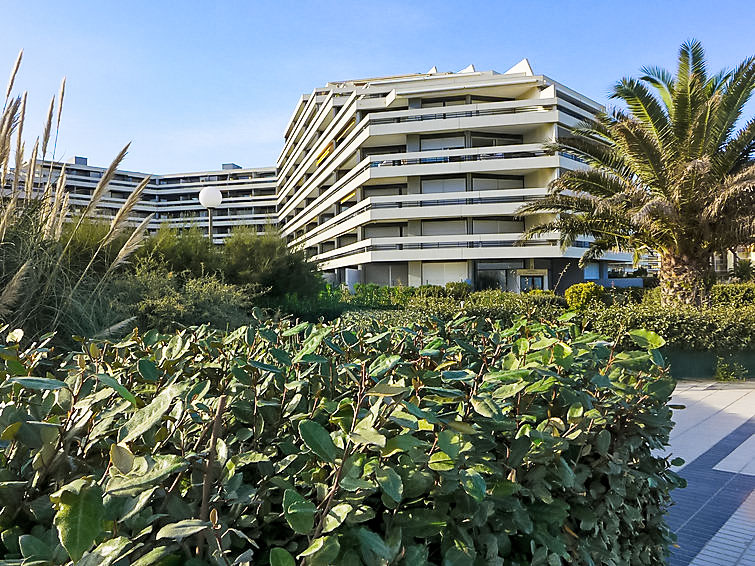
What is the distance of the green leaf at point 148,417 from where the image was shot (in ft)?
2.82

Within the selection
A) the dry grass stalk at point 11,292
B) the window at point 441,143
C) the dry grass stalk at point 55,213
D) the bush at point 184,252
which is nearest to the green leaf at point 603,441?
the dry grass stalk at point 11,292

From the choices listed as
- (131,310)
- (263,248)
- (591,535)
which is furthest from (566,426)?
(263,248)

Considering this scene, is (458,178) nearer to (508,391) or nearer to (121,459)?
(508,391)

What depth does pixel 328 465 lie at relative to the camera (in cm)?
100

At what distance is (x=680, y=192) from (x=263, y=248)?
9.19 meters

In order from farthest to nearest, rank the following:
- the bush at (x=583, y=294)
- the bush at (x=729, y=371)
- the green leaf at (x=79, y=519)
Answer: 1. the bush at (x=583, y=294)
2. the bush at (x=729, y=371)
3. the green leaf at (x=79, y=519)

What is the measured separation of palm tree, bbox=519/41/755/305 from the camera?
1103 centimetres

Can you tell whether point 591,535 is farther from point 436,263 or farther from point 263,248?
point 436,263

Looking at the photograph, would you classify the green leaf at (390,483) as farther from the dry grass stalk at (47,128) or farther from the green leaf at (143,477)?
the dry grass stalk at (47,128)

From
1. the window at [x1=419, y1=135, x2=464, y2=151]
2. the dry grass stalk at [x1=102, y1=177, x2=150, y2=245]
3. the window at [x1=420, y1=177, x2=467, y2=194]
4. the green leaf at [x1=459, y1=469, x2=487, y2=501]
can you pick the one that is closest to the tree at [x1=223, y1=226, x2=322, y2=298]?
the dry grass stalk at [x1=102, y1=177, x2=150, y2=245]

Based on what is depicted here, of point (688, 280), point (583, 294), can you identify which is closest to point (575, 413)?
point (688, 280)

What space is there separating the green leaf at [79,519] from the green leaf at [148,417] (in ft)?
0.50

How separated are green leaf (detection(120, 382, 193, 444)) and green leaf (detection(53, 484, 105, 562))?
0.15 m

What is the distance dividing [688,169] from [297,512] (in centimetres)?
1196
